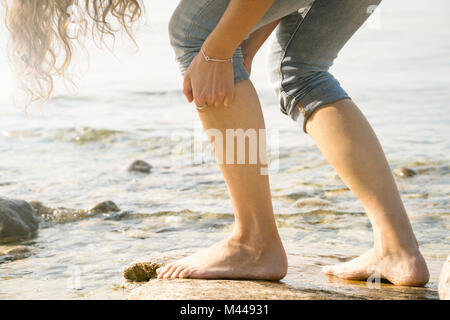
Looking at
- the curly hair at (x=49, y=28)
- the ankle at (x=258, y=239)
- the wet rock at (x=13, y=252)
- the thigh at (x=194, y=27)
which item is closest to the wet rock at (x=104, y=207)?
the wet rock at (x=13, y=252)

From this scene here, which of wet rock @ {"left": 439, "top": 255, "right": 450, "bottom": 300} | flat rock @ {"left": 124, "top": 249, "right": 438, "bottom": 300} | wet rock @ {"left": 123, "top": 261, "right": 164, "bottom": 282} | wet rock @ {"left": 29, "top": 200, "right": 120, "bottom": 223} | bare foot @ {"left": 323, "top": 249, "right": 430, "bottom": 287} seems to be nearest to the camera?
wet rock @ {"left": 439, "top": 255, "right": 450, "bottom": 300}

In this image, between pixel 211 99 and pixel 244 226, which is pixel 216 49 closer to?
pixel 211 99

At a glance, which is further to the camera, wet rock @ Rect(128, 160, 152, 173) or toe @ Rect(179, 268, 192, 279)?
wet rock @ Rect(128, 160, 152, 173)

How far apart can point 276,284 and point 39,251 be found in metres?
1.50

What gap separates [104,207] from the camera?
3.84 metres

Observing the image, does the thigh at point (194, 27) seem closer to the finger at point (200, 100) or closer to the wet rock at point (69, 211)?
the finger at point (200, 100)

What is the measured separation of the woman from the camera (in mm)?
1949

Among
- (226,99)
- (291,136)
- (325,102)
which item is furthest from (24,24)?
(291,136)

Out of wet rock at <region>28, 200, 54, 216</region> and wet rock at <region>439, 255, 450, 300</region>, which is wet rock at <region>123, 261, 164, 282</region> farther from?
wet rock at <region>28, 200, 54, 216</region>

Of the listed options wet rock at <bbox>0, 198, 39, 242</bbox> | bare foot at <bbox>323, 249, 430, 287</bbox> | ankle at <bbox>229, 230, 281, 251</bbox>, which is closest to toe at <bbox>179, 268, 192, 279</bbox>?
ankle at <bbox>229, 230, 281, 251</bbox>

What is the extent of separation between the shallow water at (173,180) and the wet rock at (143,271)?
0.19ft

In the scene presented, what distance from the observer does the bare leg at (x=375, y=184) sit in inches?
82.2

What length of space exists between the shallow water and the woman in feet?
0.59
